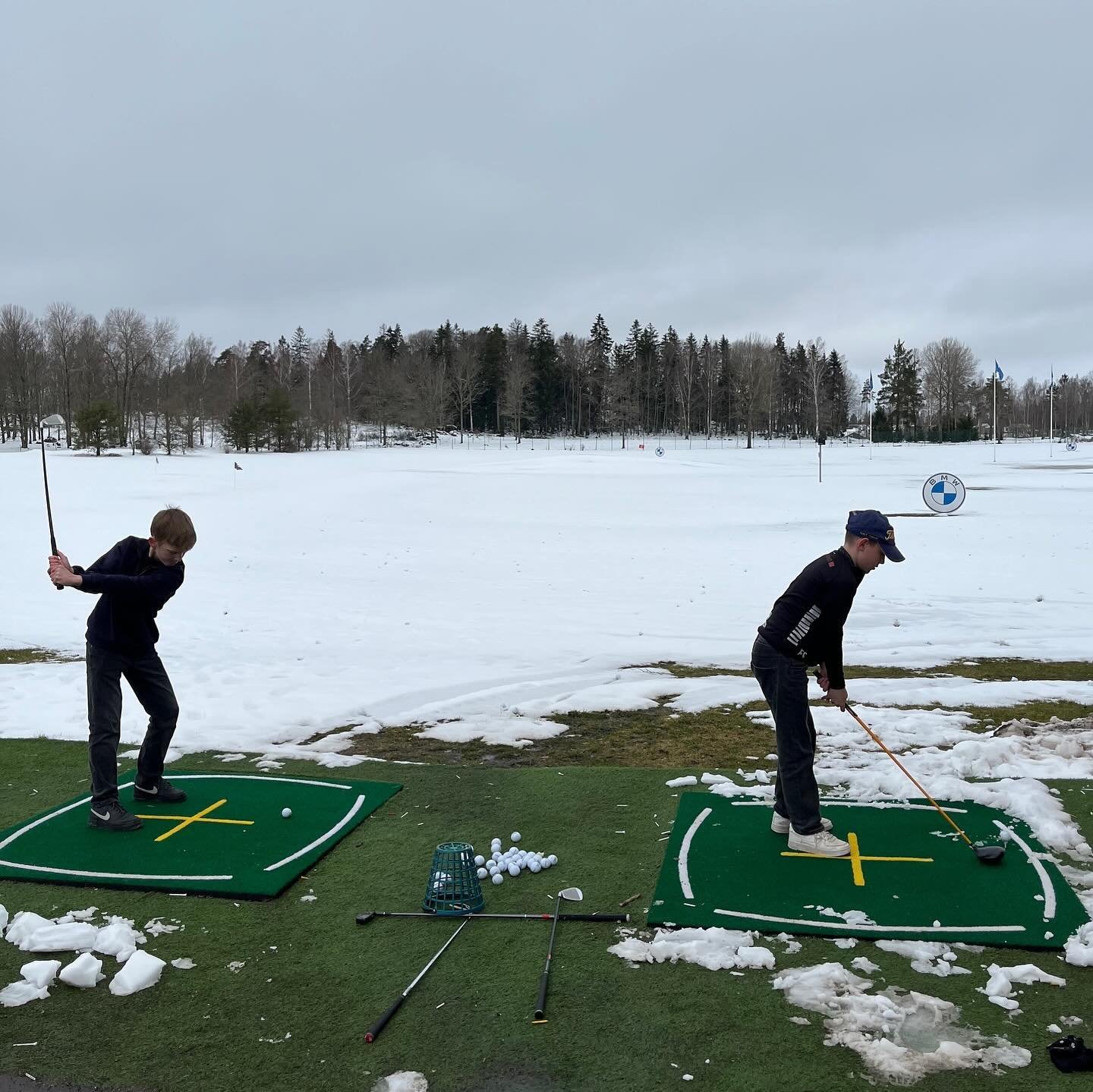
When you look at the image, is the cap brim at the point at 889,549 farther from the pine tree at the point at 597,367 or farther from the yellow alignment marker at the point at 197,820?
the pine tree at the point at 597,367

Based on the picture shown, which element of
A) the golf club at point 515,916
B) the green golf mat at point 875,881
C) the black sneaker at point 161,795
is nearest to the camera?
the green golf mat at point 875,881

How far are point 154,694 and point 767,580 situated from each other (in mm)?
13107

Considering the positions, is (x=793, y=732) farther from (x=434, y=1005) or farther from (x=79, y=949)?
(x=79, y=949)

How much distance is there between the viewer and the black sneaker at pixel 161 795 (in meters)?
6.42

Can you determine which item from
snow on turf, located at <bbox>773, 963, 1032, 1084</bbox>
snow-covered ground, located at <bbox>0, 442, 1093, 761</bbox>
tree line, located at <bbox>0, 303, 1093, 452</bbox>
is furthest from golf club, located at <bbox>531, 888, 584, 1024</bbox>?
tree line, located at <bbox>0, 303, 1093, 452</bbox>

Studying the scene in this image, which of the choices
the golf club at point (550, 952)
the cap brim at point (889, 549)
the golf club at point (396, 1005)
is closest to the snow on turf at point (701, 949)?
the golf club at point (550, 952)

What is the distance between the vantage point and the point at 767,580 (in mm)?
17547

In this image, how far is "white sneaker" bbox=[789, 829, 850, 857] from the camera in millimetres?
5355

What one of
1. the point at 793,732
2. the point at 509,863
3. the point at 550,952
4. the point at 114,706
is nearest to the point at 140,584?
the point at 114,706

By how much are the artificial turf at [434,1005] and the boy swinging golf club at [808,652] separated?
0.93m

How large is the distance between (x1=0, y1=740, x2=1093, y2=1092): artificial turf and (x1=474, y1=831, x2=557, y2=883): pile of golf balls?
4.0 inches

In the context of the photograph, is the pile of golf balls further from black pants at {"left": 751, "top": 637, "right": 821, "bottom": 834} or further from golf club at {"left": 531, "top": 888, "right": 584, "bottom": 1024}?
black pants at {"left": 751, "top": 637, "right": 821, "bottom": 834}

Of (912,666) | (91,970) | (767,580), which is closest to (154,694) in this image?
(91,970)

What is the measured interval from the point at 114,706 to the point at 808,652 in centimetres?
423
